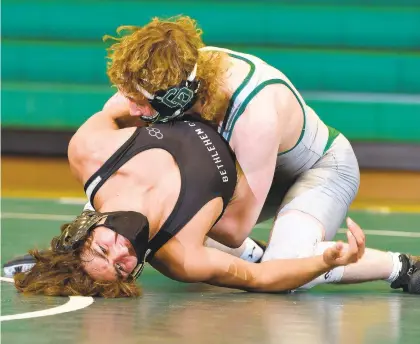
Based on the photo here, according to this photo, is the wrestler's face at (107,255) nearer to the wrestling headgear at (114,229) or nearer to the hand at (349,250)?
the wrestling headgear at (114,229)

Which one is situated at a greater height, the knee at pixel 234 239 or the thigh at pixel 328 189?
the thigh at pixel 328 189

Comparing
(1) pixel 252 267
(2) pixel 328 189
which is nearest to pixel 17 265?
(1) pixel 252 267

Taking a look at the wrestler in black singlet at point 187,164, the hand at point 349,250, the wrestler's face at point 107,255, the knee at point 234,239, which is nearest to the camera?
the wrestler's face at point 107,255

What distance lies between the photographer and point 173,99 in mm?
3490

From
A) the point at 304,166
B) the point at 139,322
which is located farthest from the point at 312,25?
the point at 139,322

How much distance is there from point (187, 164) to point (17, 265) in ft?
2.40

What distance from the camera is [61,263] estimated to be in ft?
10.6

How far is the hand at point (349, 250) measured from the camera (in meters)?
3.27

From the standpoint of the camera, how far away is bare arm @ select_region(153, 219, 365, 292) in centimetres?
331

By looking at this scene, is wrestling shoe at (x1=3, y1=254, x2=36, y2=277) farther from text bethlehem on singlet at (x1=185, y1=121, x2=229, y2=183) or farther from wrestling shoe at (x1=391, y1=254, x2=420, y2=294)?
wrestling shoe at (x1=391, y1=254, x2=420, y2=294)

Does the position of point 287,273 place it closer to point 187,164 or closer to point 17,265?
point 187,164

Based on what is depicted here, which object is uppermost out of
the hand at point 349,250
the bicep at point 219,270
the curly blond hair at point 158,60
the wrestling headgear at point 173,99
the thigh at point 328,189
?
the curly blond hair at point 158,60

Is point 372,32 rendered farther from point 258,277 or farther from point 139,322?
point 139,322

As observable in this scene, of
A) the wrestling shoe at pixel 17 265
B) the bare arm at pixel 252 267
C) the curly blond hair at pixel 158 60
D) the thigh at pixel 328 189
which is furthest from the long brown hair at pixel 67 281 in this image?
the thigh at pixel 328 189
